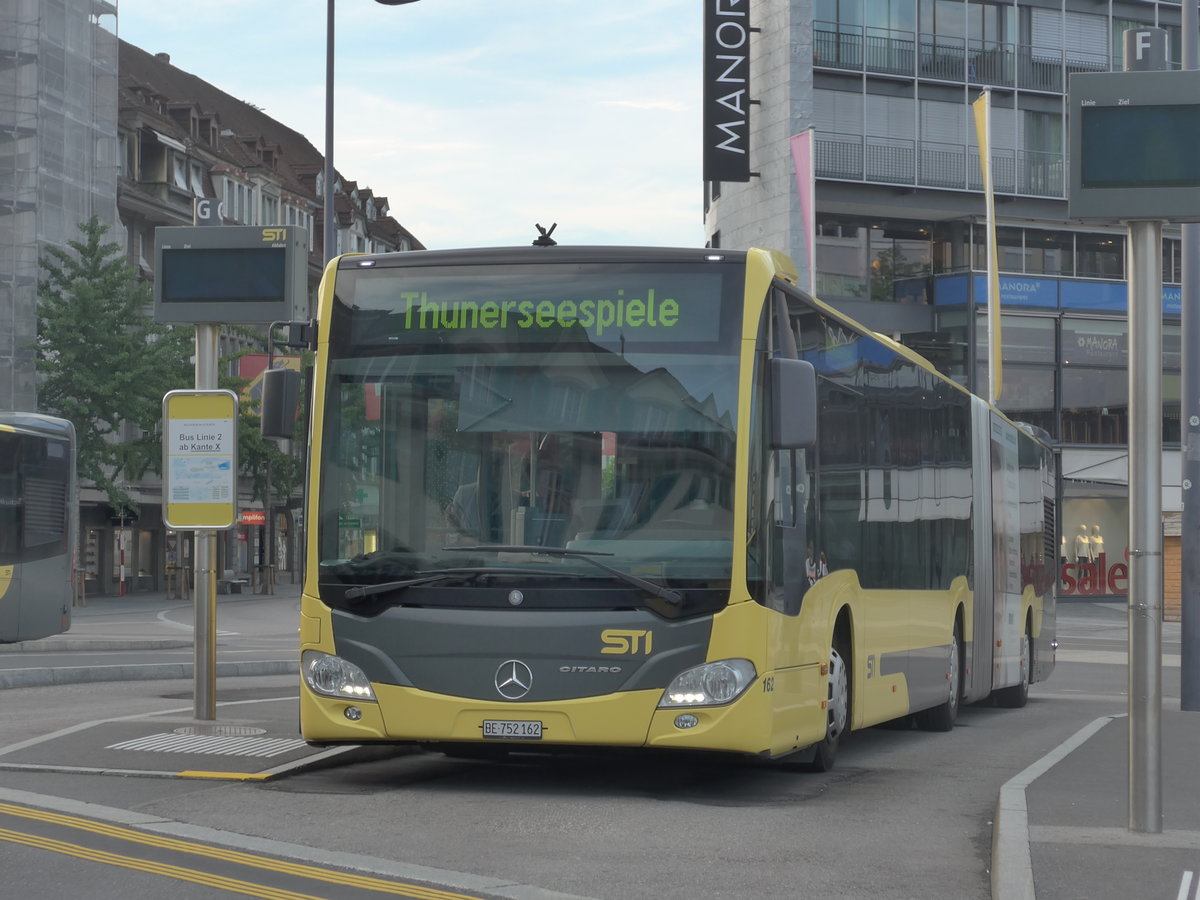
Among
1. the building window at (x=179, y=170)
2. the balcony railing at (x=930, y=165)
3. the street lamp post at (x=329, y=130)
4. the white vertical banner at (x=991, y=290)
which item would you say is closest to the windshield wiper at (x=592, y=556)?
the street lamp post at (x=329, y=130)

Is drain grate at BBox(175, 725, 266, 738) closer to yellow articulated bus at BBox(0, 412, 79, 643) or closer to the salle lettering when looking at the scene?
yellow articulated bus at BBox(0, 412, 79, 643)

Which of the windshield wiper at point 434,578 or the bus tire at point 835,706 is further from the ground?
the windshield wiper at point 434,578

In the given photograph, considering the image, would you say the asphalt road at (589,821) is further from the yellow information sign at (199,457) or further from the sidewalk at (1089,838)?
the yellow information sign at (199,457)

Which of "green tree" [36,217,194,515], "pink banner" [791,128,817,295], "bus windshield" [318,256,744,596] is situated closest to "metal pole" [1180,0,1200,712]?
"bus windshield" [318,256,744,596]

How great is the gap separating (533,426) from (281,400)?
1.47 m

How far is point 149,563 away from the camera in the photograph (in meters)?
64.6

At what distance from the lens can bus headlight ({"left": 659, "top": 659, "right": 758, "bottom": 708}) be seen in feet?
31.9

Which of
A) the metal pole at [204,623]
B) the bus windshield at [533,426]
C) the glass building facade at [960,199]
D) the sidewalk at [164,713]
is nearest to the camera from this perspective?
the bus windshield at [533,426]

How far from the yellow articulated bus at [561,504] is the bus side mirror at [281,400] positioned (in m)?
0.13

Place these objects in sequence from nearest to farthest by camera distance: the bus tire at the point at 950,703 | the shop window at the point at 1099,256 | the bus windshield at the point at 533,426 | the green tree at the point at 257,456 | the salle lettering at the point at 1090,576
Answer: the bus windshield at the point at 533,426 → the bus tire at the point at 950,703 → the shop window at the point at 1099,256 → the salle lettering at the point at 1090,576 → the green tree at the point at 257,456

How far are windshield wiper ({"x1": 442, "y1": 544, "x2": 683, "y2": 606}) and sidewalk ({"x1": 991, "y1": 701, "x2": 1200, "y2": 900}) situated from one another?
6.30 ft

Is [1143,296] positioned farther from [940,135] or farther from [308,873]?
[940,135]

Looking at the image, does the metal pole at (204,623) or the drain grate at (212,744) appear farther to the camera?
the metal pole at (204,623)

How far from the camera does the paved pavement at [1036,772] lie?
730 centimetres
